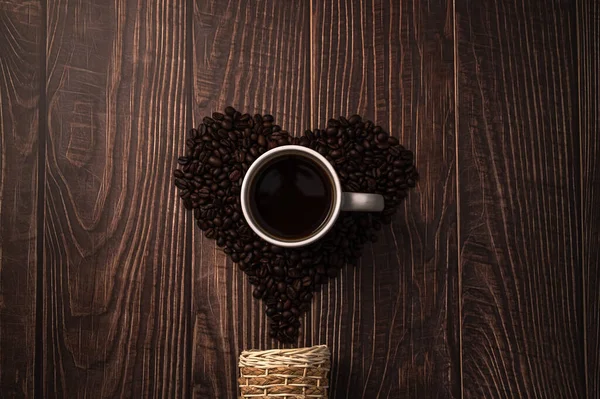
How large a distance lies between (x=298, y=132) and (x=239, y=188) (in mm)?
145

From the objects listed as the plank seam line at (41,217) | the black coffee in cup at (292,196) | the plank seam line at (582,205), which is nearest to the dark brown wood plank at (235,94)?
the black coffee in cup at (292,196)

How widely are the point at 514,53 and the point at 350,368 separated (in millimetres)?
638

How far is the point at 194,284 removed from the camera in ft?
3.72

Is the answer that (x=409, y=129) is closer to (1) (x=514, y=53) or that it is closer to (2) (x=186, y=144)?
(1) (x=514, y=53)

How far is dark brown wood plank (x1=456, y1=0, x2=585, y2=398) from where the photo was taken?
1176 mm

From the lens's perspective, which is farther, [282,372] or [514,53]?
[514,53]

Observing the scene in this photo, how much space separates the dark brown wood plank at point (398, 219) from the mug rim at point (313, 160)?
0.14 m

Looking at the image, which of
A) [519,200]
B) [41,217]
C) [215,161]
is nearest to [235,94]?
[215,161]

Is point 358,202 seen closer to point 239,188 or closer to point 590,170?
point 239,188

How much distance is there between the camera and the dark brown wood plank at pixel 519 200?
1176 millimetres

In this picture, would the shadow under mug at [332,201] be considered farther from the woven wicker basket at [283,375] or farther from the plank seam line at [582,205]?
the plank seam line at [582,205]

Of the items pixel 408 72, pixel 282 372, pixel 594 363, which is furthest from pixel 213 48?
pixel 594 363

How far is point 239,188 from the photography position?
3.69ft

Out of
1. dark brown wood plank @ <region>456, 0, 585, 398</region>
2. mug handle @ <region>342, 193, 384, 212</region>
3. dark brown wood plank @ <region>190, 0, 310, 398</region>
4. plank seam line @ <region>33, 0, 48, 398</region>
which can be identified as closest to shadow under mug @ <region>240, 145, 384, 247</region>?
mug handle @ <region>342, 193, 384, 212</region>
